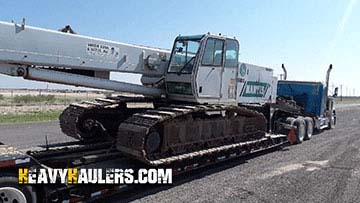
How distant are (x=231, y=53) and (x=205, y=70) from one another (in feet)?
4.08

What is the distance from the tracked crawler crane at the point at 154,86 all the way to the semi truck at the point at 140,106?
18 mm

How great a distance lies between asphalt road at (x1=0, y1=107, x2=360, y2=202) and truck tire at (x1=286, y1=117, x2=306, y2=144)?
1216 mm

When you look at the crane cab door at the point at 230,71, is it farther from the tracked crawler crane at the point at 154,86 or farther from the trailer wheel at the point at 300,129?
the trailer wheel at the point at 300,129

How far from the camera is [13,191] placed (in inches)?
200

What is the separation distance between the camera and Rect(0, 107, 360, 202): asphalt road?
22.5ft

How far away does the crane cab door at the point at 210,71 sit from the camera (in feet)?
27.6

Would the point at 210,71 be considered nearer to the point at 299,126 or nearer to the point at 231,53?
the point at 231,53

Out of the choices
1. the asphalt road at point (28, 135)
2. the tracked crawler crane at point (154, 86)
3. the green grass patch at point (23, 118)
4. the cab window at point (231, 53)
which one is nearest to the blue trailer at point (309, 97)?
the tracked crawler crane at point (154, 86)

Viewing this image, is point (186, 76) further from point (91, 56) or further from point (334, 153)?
point (334, 153)

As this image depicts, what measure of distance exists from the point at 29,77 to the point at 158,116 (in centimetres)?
248

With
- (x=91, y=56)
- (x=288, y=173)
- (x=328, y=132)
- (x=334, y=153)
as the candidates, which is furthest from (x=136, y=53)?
(x=328, y=132)

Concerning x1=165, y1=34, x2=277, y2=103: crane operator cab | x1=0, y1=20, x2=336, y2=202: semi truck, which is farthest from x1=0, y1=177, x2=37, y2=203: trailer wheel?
x1=165, y1=34, x2=277, y2=103: crane operator cab

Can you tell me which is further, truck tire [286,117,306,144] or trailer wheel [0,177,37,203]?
truck tire [286,117,306,144]
